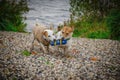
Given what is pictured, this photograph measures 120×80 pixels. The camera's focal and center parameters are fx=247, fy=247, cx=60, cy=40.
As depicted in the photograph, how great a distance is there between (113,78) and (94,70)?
0.55 meters

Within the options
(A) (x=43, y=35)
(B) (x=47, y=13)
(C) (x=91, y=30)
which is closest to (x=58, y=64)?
(A) (x=43, y=35)

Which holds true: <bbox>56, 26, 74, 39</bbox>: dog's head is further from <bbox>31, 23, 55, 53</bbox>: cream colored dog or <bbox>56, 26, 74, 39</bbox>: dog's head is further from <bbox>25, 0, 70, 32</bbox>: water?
<bbox>25, 0, 70, 32</bbox>: water

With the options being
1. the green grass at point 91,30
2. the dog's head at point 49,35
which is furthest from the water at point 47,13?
the dog's head at point 49,35

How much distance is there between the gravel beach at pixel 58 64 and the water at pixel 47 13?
23.8 ft

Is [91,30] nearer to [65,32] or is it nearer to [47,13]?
[47,13]

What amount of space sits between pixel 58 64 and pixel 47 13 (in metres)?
11.8

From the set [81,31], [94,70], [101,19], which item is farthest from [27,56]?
[101,19]

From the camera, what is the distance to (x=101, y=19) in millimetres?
15102

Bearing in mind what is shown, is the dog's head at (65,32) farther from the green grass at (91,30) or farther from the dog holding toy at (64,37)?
the green grass at (91,30)

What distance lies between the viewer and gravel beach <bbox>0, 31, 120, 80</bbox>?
18.2ft

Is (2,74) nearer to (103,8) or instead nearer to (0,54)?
(0,54)

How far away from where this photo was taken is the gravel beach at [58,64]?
555 centimetres

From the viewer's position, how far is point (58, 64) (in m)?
6.22

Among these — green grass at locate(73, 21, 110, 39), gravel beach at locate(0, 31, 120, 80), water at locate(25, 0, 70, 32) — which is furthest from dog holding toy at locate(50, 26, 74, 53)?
water at locate(25, 0, 70, 32)
